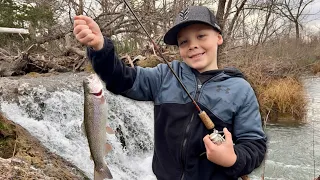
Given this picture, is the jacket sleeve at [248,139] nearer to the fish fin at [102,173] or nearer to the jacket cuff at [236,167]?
the jacket cuff at [236,167]

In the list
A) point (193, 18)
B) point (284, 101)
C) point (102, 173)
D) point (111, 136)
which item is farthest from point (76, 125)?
point (284, 101)

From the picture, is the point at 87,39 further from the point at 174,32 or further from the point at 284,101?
the point at 284,101

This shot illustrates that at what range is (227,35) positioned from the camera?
44.2 feet

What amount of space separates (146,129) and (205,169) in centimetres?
582

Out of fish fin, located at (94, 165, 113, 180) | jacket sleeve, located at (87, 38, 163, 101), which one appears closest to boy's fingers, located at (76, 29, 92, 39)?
jacket sleeve, located at (87, 38, 163, 101)

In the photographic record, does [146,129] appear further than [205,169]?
Yes

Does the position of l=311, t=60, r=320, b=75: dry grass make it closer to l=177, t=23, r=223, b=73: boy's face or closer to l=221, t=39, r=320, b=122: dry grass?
l=221, t=39, r=320, b=122: dry grass

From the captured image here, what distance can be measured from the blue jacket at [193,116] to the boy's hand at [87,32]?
0.16 ft

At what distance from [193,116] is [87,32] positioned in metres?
0.70

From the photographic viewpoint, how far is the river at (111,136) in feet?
19.2

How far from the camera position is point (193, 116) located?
6.40ft

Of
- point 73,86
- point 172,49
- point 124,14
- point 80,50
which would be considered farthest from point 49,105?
point 124,14

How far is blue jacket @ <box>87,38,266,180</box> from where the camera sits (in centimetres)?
189

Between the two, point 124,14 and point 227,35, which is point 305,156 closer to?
point 227,35
